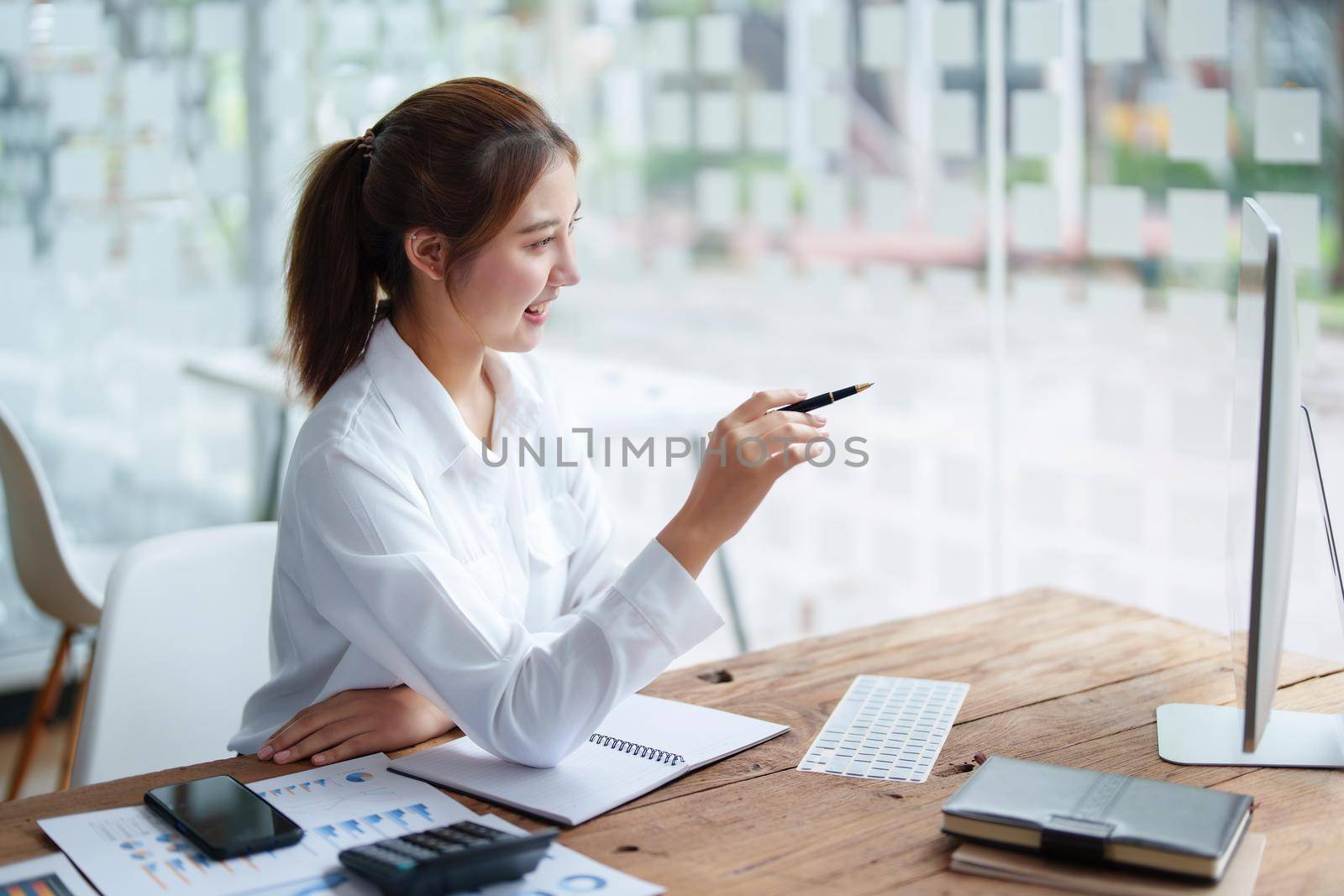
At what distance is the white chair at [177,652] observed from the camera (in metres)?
1.49

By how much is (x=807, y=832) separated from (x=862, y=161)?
9.79ft

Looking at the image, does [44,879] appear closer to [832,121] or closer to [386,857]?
[386,857]

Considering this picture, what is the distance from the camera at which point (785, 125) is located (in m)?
3.36

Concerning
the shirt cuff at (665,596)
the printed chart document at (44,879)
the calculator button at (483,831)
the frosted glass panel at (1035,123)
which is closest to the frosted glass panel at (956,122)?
the frosted glass panel at (1035,123)

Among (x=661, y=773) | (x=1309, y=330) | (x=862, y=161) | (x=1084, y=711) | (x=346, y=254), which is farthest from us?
(x=862, y=161)

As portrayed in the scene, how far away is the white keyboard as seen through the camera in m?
1.16

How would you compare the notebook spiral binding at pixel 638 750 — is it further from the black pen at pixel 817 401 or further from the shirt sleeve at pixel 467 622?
the black pen at pixel 817 401

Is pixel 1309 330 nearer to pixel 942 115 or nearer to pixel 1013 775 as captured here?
pixel 942 115

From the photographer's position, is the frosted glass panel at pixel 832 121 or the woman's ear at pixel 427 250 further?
the frosted glass panel at pixel 832 121

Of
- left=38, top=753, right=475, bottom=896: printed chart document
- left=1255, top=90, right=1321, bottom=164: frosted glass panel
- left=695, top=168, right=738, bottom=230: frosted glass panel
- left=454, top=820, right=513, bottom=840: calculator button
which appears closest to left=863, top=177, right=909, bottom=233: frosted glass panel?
left=695, top=168, right=738, bottom=230: frosted glass panel

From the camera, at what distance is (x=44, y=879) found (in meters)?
0.95

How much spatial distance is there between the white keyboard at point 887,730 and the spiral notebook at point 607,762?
0.20 feet

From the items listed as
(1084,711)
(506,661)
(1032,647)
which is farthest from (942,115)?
(506,661)

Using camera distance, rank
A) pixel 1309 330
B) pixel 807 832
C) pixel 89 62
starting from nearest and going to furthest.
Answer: pixel 807 832 → pixel 1309 330 → pixel 89 62
